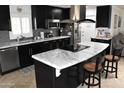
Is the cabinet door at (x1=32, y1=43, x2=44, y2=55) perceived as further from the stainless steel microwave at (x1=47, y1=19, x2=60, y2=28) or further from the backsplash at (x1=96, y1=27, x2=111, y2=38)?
the backsplash at (x1=96, y1=27, x2=111, y2=38)

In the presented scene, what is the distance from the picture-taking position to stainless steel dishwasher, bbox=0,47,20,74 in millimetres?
3467

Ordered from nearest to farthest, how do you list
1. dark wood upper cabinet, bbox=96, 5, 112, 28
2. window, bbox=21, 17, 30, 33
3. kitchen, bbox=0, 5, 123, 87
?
kitchen, bbox=0, 5, 123, 87, window, bbox=21, 17, 30, 33, dark wood upper cabinet, bbox=96, 5, 112, 28

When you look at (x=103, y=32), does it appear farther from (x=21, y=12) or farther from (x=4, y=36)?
(x=4, y=36)

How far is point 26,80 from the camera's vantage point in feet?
10.6

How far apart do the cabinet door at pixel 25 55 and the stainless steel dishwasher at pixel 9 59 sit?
151 mm

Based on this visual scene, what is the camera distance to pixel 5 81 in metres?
3.19

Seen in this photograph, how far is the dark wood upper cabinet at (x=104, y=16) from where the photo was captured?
5329 millimetres

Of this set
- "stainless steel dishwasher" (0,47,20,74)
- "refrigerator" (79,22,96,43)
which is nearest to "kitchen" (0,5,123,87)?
"stainless steel dishwasher" (0,47,20,74)

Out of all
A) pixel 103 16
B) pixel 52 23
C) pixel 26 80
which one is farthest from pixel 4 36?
pixel 103 16

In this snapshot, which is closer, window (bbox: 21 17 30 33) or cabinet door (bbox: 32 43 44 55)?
cabinet door (bbox: 32 43 44 55)

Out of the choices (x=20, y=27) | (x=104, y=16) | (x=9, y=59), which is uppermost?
(x=104, y=16)

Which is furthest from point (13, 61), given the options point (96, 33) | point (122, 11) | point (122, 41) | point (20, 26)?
point (122, 11)

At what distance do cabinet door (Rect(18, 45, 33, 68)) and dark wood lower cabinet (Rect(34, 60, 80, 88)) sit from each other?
5.53ft

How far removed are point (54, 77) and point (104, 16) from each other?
14.8ft
